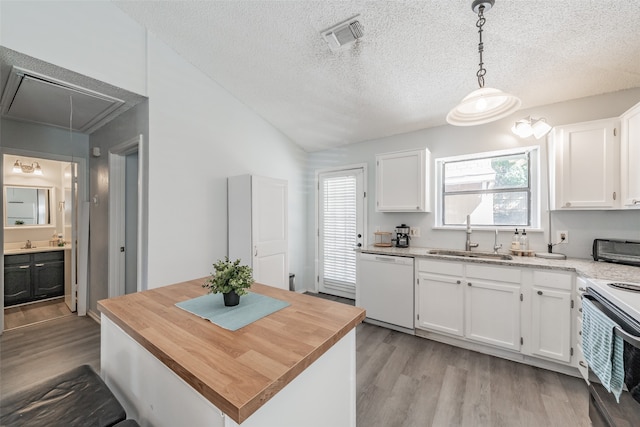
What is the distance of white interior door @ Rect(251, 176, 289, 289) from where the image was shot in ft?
9.53

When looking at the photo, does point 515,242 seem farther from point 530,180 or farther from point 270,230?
point 270,230

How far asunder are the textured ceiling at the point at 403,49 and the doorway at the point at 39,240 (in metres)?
2.66

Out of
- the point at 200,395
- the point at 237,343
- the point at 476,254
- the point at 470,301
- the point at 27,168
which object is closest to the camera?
the point at 200,395

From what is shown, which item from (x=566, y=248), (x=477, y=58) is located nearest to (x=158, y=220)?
(x=477, y=58)

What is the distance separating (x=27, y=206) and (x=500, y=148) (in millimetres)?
6901

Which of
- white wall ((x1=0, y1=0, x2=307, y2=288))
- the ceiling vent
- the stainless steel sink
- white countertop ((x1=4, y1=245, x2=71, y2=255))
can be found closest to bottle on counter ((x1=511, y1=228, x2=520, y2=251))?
the stainless steel sink

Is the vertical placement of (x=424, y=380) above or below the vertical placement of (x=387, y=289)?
below

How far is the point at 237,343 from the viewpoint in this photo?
3.19 feet

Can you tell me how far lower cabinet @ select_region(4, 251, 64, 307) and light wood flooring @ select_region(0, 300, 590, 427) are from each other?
1.11m

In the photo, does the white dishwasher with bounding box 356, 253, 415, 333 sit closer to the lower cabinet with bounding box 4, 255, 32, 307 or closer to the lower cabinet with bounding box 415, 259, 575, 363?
the lower cabinet with bounding box 415, 259, 575, 363

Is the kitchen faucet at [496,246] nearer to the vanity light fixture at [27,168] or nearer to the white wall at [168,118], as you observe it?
the white wall at [168,118]

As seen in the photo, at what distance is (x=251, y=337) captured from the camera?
1.02 metres

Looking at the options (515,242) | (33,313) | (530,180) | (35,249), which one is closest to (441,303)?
(515,242)

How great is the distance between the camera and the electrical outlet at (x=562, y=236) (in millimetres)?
2489
